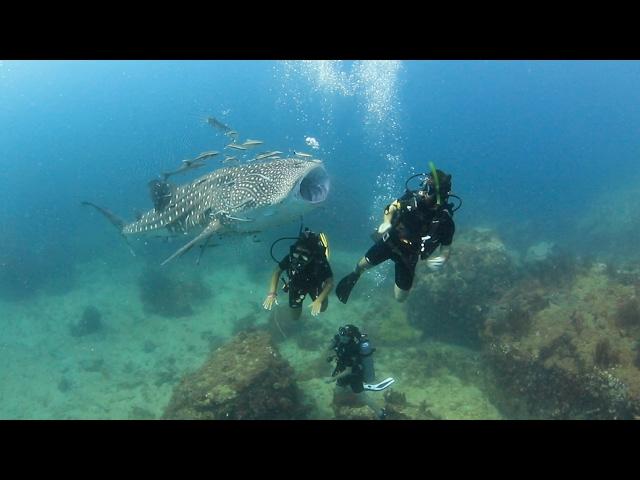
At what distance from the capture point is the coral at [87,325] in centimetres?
1780

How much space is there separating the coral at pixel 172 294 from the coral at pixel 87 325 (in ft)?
7.00

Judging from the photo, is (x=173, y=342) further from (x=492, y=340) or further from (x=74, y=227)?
(x=74, y=227)

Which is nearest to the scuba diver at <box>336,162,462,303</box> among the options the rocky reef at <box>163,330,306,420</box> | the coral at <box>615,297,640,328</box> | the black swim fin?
the black swim fin

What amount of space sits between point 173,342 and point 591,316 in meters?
14.6

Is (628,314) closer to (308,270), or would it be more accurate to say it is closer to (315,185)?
(308,270)

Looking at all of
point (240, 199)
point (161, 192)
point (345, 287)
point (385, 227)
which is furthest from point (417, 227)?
point (161, 192)

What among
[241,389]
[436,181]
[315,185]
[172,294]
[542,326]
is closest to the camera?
[436,181]

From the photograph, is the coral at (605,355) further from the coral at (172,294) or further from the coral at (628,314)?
the coral at (172,294)

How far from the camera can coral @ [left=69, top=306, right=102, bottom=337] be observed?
17797 millimetres

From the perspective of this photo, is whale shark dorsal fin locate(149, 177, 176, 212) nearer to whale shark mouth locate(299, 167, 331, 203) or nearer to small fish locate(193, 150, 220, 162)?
small fish locate(193, 150, 220, 162)

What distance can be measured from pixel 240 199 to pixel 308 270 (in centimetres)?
248

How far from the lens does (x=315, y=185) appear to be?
26.4 ft
